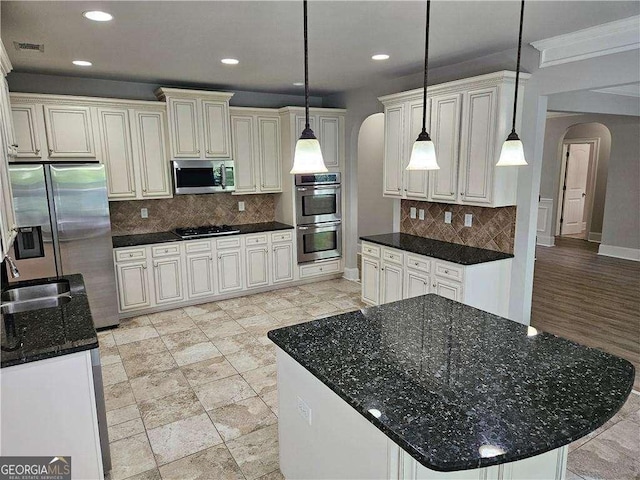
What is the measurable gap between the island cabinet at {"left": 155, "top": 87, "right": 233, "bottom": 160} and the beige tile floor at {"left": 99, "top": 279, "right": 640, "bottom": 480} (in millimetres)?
1934

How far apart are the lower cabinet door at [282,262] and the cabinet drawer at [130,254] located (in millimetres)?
1654

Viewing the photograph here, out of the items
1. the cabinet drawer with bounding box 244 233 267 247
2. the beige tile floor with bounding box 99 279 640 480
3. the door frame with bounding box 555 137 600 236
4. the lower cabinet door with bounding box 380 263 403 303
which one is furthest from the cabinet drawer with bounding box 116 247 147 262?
the door frame with bounding box 555 137 600 236

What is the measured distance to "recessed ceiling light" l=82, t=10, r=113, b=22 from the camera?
258 centimetres

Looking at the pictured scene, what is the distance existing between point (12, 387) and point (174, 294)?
317 centimetres

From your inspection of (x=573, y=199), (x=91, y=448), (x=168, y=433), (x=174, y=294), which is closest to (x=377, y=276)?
(x=174, y=294)

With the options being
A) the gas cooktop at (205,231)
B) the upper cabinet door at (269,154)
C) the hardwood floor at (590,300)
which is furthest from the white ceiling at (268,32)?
the hardwood floor at (590,300)

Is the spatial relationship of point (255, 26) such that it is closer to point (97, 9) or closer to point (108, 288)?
point (97, 9)

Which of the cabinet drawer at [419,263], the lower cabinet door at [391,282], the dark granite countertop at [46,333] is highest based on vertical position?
the dark granite countertop at [46,333]

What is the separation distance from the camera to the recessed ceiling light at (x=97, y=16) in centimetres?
258

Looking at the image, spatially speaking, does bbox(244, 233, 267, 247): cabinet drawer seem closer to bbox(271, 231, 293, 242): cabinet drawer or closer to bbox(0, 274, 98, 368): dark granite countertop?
bbox(271, 231, 293, 242): cabinet drawer

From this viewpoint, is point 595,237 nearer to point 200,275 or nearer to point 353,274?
point 353,274

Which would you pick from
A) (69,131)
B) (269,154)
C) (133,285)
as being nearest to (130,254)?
(133,285)

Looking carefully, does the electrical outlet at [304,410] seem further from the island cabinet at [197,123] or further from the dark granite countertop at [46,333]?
the island cabinet at [197,123]

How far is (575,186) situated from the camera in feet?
31.3
